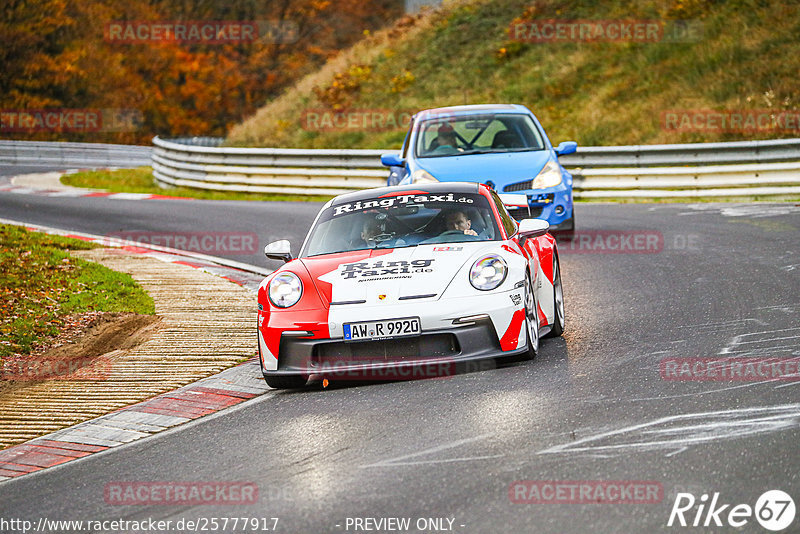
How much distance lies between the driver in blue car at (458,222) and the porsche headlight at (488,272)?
0.81m

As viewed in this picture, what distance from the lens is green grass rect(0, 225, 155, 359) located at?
9.66 m

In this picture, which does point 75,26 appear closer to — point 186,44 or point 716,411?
point 186,44

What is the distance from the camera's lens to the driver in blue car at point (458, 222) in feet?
27.0

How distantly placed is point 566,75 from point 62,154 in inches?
775

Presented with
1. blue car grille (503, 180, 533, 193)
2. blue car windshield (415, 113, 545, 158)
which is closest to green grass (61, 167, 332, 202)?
blue car windshield (415, 113, 545, 158)

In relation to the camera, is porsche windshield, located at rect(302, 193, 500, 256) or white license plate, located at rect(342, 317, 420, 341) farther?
porsche windshield, located at rect(302, 193, 500, 256)

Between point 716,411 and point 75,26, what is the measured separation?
174ft

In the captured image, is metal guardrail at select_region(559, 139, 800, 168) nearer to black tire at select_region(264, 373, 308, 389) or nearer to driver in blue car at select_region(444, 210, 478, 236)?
driver in blue car at select_region(444, 210, 478, 236)

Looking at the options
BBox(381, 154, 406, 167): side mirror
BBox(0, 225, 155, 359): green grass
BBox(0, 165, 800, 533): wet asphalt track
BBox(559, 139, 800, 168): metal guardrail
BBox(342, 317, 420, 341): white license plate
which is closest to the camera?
BBox(0, 165, 800, 533): wet asphalt track

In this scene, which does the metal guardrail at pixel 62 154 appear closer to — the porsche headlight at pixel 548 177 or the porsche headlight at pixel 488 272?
the porsche headlight at pixel 548 177

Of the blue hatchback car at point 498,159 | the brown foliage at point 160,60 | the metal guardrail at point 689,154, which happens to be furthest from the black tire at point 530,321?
the brown foliage at point 160,60

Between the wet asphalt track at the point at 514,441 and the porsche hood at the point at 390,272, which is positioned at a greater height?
the porsche hood at the point at 390,272

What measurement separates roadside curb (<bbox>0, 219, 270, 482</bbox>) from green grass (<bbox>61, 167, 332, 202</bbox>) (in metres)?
14.8

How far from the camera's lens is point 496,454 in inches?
209
